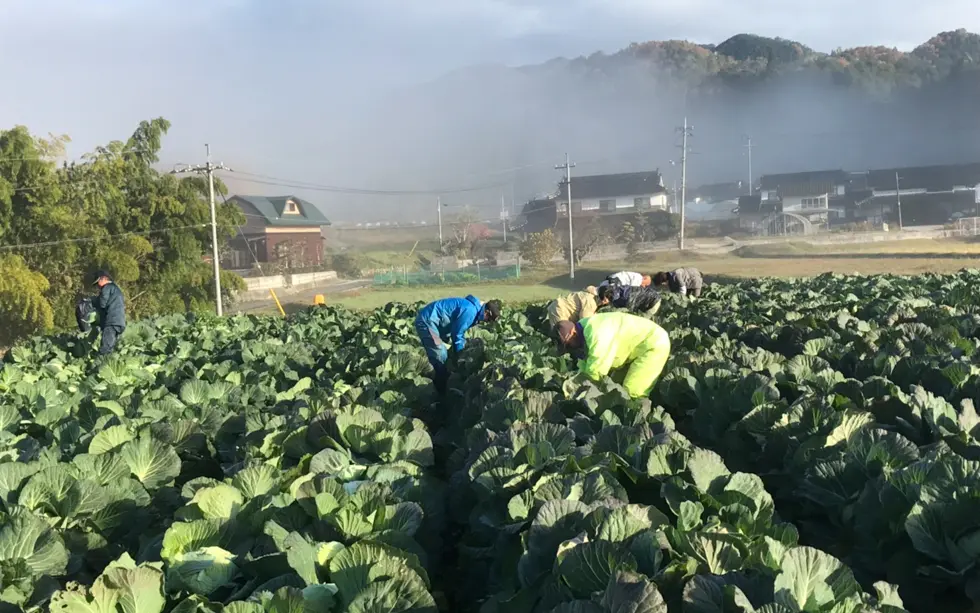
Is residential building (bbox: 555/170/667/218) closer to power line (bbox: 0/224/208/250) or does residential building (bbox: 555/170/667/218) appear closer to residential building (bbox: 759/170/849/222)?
residential building (bbox: 759/170/849/222)

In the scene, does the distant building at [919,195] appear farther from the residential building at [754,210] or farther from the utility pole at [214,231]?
the utility pole at [214,231]

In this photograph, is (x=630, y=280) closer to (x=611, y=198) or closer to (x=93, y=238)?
(x=93, y=238)

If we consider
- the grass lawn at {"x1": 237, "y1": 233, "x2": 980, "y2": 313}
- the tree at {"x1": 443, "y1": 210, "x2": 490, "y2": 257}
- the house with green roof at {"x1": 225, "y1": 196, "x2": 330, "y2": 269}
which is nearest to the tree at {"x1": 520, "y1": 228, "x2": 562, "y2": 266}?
the grass lawn at {"x1": 237, "y1": 233, "x2": 980, "y2": 313}

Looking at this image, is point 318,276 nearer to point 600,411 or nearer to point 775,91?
point 600,411

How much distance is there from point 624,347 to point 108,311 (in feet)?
31.5

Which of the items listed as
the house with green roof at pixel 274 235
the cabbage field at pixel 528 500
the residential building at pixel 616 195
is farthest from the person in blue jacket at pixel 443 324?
the residential building at pixel 616 195

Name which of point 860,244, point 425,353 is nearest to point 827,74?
point 860,244

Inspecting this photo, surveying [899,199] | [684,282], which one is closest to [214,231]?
[684,282]

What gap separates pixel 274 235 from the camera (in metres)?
55.4

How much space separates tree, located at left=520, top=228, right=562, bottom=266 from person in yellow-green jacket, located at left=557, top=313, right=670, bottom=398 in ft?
178

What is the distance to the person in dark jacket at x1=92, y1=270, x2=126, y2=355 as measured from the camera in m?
12.3

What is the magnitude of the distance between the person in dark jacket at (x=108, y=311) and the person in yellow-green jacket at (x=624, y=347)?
29.9 feet

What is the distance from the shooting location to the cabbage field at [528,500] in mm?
2383

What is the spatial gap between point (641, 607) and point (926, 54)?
191 m
